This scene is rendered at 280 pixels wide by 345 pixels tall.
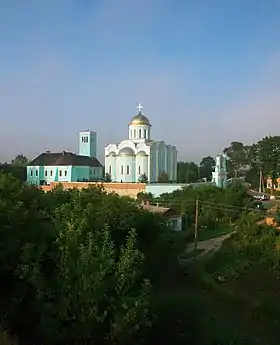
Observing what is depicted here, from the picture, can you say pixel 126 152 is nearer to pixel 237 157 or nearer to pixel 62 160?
pixel 62 160

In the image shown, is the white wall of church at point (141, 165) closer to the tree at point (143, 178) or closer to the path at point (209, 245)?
the tree at point (143, 178)

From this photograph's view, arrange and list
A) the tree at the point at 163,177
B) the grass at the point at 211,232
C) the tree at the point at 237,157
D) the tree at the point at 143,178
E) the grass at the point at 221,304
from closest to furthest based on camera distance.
A: 1. the grass at the point at 221,304
2. the grass at the point at 211,232
3. the tree at the point at 143,178
4. the tree at the point at 163,177
5. the tree at the point at 237,157

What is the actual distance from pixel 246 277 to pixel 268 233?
6029 mm

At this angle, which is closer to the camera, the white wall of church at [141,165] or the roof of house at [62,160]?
the white wall of church at [141,165]

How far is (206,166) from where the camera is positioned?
76.8 meters

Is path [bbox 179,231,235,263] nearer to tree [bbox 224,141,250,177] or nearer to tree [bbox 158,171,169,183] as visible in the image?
tree [bbox 158,171,169,183]

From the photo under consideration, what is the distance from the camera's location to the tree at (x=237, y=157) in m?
67.1

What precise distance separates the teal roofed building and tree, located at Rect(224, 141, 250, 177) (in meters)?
20.7

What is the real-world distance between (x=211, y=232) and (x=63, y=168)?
1173 inches

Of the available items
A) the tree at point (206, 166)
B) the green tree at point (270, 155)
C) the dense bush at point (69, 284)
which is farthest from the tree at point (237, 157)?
the dense bush at point (69, 284)

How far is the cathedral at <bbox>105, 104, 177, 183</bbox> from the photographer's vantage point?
168 ft

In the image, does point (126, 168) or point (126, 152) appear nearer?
point (126, 152)

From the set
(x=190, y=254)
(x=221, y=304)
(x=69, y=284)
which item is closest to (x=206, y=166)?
(x=190, y=254)

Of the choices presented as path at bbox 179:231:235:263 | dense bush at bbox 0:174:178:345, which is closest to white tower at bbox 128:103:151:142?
path at bbox 179:231:235:263
